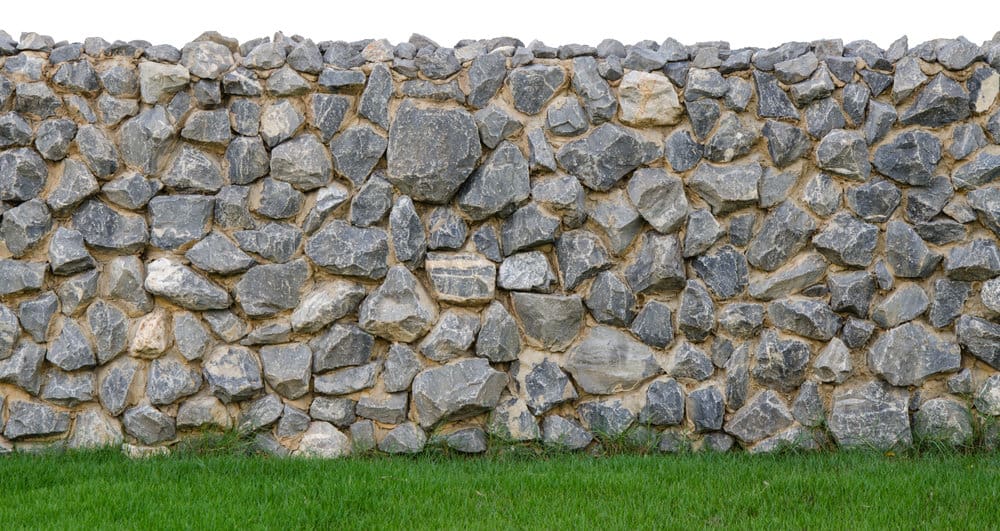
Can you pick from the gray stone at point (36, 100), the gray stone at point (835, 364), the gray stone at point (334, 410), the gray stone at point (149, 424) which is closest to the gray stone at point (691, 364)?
the gray stone at point (835, 364)

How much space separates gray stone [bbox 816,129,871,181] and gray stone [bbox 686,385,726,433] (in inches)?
57.9

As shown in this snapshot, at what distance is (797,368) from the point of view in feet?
16.4

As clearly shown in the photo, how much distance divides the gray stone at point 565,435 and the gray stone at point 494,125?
1.53 meters

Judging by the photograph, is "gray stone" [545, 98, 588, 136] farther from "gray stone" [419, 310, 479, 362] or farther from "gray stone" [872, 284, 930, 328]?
"gray stone" [872, 284, 930, 328]

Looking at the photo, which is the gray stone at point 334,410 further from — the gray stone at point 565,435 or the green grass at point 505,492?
the gray stone at point 565,435

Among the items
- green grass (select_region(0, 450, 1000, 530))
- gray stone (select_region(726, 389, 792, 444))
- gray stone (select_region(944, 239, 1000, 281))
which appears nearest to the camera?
green grass (select_region(0, 450, 1000, 530))

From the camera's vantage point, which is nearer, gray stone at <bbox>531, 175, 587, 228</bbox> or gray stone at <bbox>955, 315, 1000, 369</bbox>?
gray stone at <bbox>955, 315, 1000, 369</bbox>

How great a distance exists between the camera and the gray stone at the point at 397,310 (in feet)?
16.5

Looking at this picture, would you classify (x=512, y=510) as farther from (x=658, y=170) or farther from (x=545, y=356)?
(x=658, y=170)

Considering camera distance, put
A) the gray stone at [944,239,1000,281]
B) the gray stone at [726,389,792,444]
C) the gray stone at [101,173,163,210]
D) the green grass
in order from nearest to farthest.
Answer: the green grass
the gray stone at [944,239,1000,281]
the gray stone at [726,389,792,444]
the gray stone at [101,173,163,210]

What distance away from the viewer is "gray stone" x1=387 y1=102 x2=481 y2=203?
5.06 m

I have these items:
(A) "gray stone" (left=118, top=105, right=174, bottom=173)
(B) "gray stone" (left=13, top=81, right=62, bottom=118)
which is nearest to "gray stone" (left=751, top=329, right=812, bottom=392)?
(A) "gray stone" (left=118, top=105, right=174, bottom=173)

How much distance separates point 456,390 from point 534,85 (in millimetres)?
1868

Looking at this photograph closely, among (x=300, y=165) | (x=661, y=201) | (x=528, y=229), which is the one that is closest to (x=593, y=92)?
(x=661, y=201)
